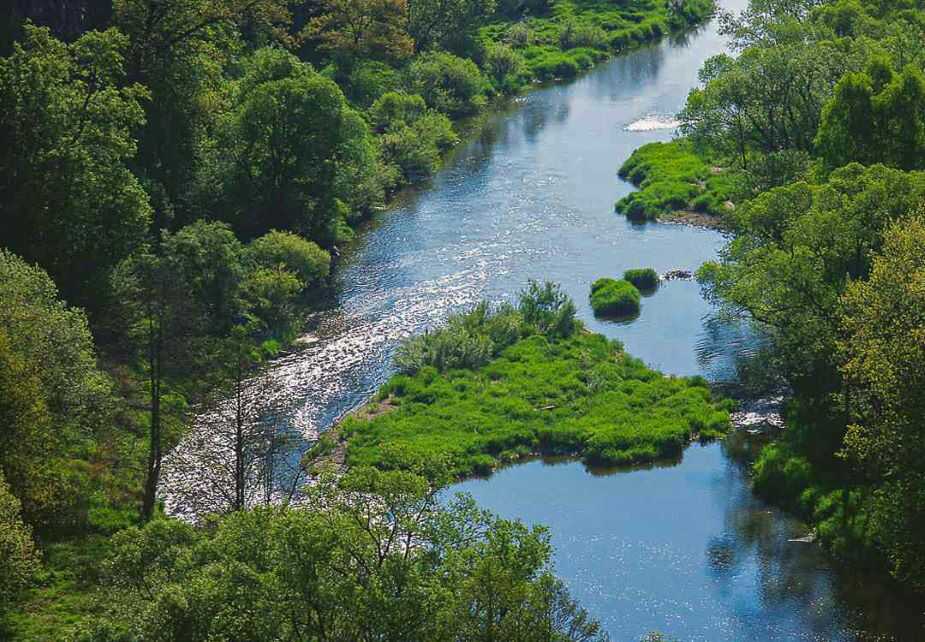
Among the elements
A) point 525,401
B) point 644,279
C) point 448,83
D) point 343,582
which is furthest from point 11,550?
point 448,83

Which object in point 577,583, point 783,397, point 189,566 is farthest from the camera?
point 783,397

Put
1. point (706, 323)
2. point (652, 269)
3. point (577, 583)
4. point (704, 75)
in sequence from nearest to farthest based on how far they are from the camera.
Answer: point (577, 583) < point (706, 323) < point (652, 269) < point (704, 75)

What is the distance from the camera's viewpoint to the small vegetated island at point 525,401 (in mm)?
62062

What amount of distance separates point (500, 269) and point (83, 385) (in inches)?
1249

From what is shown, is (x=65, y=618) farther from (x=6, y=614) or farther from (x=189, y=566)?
(x=189, y=566)

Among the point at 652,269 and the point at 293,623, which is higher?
the point at 293,623

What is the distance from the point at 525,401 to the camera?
215 feet

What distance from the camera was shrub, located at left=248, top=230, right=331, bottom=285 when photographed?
75812 mm

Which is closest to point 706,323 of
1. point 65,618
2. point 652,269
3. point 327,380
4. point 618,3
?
point 652,269

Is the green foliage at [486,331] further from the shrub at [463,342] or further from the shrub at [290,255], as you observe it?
the shrub at [290,255]

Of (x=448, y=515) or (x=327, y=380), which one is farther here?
(x=327, y=380)

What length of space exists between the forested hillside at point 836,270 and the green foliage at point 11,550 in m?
28.0

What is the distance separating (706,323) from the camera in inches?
2911

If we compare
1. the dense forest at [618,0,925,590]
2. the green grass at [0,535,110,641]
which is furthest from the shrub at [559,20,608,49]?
the green grass at [0,535,110,641]
